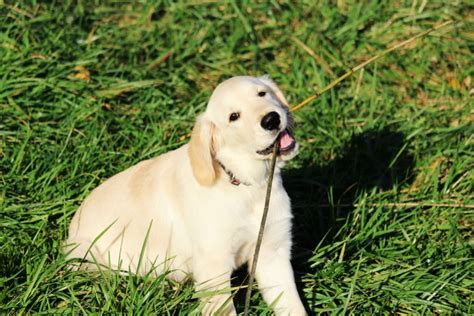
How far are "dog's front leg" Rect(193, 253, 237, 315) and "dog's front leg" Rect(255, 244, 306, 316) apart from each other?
0.84ft

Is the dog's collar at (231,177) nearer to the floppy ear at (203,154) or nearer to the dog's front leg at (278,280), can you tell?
the floppy ear at (203,154)

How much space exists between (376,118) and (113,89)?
1799 mm

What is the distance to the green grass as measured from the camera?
11.4 ft

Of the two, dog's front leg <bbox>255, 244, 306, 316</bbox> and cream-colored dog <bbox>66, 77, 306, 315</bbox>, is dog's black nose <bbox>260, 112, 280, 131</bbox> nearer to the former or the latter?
cream-colored dog <bbox>66, 77, 306, 315</bbox>

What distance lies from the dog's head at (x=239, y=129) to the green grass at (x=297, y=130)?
0.61 m

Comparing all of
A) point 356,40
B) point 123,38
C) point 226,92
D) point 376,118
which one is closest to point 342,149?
point 376,118

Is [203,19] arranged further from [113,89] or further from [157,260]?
[157,260]

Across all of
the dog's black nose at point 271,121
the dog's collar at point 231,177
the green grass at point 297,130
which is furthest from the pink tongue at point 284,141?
the green grass at point 297,130

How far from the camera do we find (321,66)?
534 centimetres

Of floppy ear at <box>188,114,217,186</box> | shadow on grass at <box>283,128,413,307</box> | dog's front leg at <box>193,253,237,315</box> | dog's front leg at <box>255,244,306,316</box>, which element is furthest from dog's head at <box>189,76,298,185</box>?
shadow on grass at <box>283,128,413,307</box>

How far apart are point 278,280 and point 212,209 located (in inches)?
19.6

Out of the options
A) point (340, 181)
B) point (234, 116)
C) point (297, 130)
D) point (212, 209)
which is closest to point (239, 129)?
point (234, 116)

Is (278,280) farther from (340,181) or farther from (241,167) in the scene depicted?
(340,181)

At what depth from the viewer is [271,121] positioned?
10.1 ft
